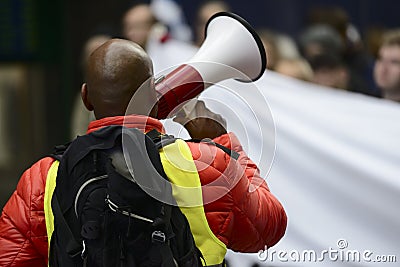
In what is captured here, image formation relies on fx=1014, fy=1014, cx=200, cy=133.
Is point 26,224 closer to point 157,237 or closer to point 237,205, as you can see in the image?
point 157,237

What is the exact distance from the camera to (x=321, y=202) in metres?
4.29

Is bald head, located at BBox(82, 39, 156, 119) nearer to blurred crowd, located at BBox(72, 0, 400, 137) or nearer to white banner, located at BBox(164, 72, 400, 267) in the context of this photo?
white banner, located at BBox(164, 72, 400, 267)

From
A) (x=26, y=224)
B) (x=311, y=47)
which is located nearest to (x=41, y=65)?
(x=311, y=47)

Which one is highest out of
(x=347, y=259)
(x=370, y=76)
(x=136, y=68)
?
(x=136, y=68)

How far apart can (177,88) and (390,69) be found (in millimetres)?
2709

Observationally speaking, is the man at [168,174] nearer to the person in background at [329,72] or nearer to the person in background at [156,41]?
the person in background at [156,41]

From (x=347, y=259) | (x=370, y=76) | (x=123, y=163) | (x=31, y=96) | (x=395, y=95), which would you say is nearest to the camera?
(x=123, y=163)

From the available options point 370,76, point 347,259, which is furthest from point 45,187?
point 370,76

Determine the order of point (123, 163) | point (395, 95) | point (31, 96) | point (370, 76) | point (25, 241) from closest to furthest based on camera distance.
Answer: point (123, 163) < point (25, 241) < point (395, 95) < point (370, 76) < point (31, 96)

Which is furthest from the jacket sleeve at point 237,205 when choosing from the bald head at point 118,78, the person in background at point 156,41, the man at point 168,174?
the person in background at point 156,41

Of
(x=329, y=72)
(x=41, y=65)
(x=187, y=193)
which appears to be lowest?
(x=41, y=65)

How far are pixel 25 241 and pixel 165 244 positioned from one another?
394mm

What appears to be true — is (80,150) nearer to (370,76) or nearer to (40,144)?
Result: (370,76)

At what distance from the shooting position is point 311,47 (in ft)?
21.9
